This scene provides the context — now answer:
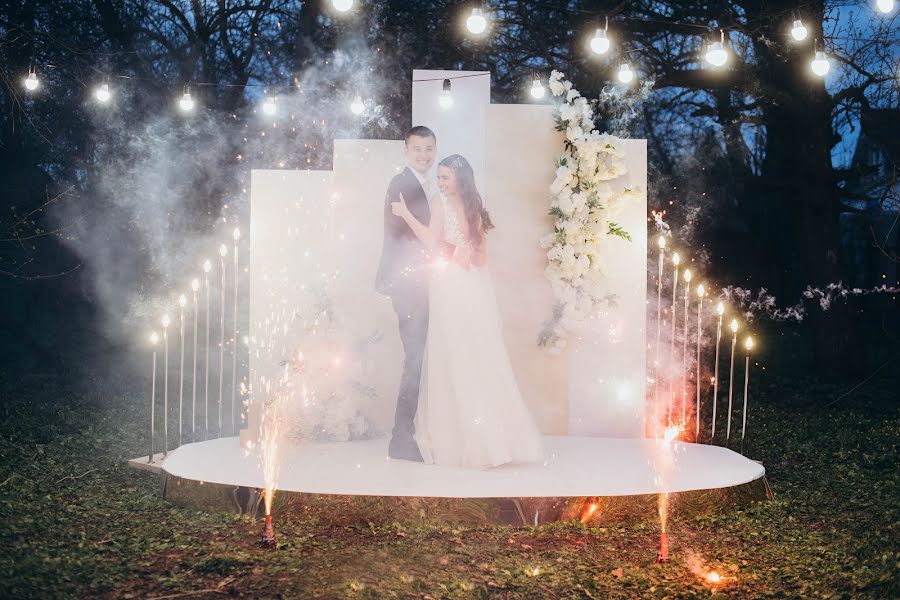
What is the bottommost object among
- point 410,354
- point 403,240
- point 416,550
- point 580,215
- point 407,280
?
point 416,550

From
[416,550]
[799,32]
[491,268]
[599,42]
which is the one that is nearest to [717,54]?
[799,32]

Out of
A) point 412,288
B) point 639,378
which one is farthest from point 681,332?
point 412,288

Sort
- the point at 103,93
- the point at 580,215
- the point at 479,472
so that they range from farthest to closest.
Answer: the point at 103,93, the point at 580,215, the point at 479,472

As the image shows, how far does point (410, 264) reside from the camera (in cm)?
654

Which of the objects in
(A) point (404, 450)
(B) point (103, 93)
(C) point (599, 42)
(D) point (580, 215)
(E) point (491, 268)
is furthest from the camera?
(B) point (103, 93)

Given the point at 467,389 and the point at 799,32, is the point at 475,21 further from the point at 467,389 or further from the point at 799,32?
the point at 467,389

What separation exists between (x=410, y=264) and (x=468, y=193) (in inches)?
27.2

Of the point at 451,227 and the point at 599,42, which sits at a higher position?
the point at 599,42

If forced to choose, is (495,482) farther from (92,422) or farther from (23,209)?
(23,209)

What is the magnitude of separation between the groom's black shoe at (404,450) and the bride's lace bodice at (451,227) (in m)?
1.50

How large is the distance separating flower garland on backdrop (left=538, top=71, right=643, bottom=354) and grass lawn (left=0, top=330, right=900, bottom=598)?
2.02 m

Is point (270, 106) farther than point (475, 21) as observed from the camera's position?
Yes

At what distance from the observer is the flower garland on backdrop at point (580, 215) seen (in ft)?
22.7

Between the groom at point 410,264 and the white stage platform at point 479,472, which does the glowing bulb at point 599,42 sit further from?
the white stage platform at point 479,472
